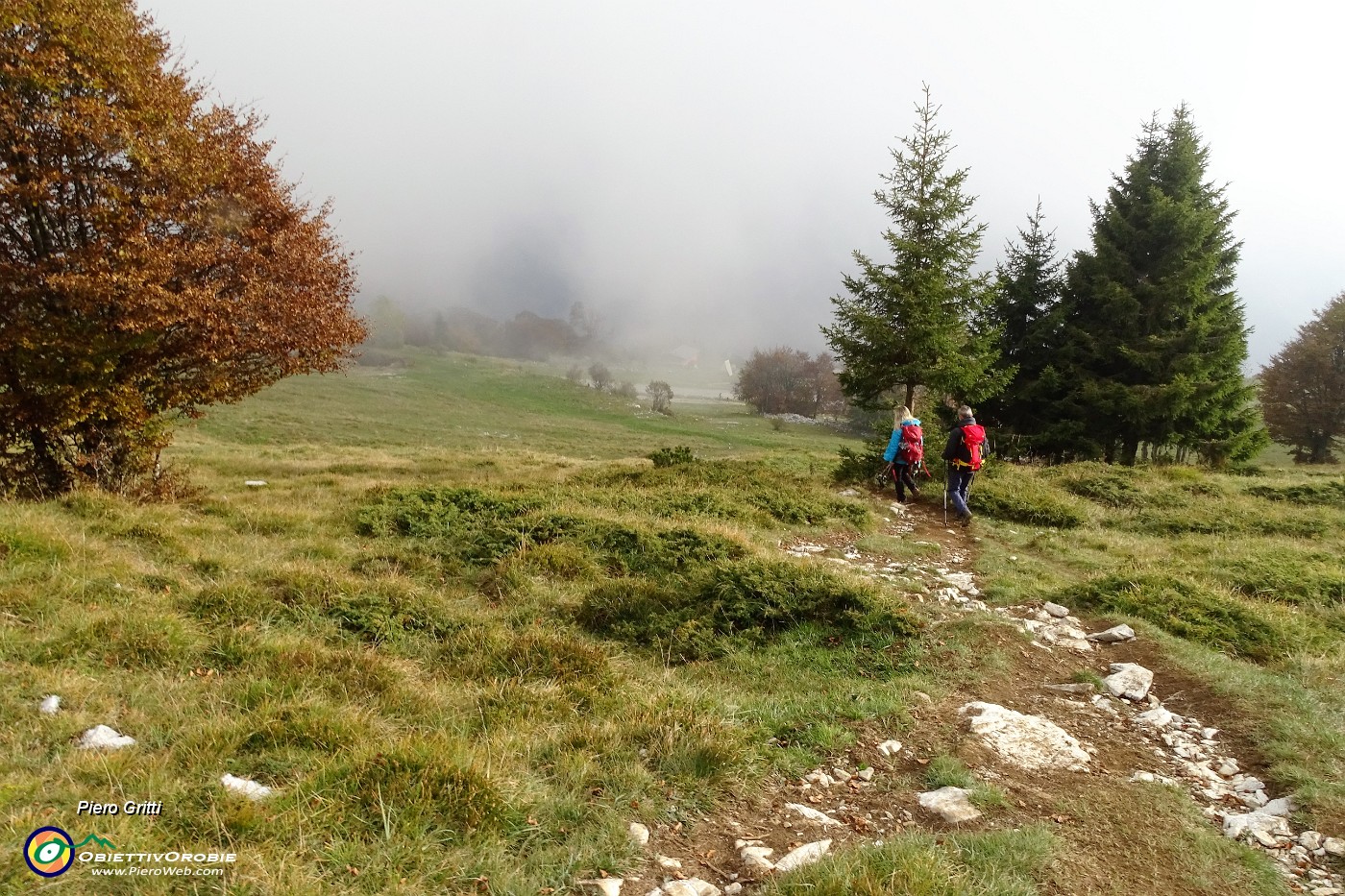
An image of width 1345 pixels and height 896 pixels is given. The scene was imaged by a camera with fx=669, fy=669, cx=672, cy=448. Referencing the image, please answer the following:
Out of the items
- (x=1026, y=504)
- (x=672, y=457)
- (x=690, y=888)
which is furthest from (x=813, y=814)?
(x=672, y=457)

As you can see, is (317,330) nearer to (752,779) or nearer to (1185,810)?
(752,779)

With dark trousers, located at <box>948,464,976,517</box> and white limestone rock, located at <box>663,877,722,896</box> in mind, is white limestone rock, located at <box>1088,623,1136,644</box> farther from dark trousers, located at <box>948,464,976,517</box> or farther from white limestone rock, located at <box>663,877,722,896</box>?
dark trousers, located at <box>948,464,976,517</box>

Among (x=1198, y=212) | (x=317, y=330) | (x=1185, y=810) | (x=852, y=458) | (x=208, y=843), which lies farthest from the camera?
(x=1198, y=212)

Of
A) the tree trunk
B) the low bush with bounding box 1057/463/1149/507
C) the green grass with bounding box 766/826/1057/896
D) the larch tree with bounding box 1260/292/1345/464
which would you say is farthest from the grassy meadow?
the larch tree with bounding box 1260/292/1345/464

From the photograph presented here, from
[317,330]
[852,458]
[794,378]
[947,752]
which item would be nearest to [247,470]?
[317,330]

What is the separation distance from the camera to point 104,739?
432 cm

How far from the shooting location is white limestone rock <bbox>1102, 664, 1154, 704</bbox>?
21.9 feet

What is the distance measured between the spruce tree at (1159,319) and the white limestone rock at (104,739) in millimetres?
29225

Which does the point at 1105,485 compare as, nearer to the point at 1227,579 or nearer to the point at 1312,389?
the point at 1227,579

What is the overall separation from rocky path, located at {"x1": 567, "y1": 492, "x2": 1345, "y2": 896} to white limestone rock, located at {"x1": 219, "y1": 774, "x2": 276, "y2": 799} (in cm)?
198

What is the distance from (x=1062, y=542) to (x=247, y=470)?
76.2 ft

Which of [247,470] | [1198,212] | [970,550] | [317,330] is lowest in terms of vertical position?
[247,470]

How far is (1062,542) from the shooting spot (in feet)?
43.6

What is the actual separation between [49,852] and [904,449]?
1613 cm
